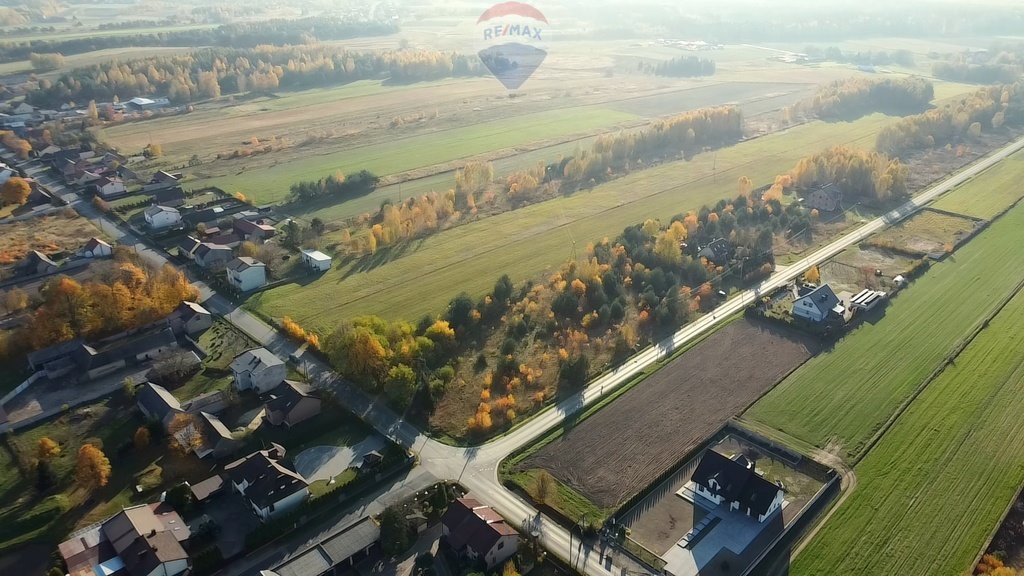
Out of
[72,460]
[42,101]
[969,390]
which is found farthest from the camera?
[42,101]

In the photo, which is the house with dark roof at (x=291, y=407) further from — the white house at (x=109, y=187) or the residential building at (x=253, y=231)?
the white house at (x=109, y=187)

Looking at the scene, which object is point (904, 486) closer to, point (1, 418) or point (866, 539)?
point (866, 539)

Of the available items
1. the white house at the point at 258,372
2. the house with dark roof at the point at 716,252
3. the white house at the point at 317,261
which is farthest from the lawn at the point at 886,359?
the white house at the point at 317,261

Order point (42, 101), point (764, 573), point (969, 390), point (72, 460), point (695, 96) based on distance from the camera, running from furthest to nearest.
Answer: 1. point (695, 96)
2. point (42, 101)
3. point (969, 390)
4. point (72, 460)
5. point (764, 573)

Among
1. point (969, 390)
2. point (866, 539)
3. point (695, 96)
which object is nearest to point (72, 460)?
point (866, 539)

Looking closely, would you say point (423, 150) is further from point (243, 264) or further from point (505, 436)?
point (505, 436)

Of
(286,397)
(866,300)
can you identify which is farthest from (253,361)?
(866,300)
